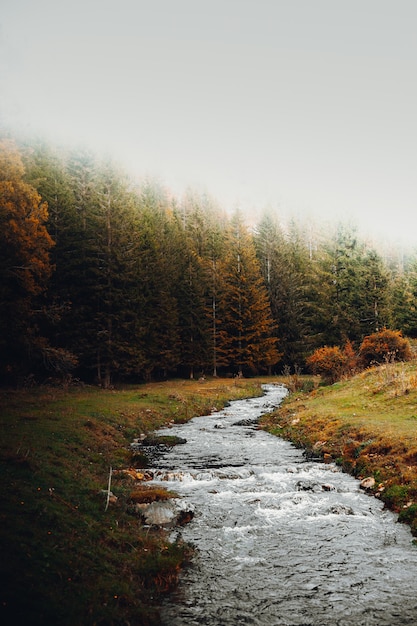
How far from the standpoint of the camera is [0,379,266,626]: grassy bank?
6.75 meters

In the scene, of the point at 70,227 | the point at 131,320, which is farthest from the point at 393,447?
the point at 70,227

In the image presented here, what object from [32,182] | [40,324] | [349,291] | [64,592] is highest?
[32,182]

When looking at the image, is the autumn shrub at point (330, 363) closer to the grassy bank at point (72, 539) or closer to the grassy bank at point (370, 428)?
the grassy bank at point (370, 428)

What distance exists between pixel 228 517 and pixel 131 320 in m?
38.5

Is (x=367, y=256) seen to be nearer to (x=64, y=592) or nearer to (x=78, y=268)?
(x=78, y=268)

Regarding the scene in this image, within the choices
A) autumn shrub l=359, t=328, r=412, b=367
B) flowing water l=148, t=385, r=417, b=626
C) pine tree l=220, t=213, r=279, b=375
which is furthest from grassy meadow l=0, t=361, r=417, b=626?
pine tree l=220, t=213, r=279, b=375

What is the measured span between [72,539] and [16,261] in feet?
90.2

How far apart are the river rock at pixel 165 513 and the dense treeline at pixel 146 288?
23.7 m

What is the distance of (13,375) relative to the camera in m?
34.2

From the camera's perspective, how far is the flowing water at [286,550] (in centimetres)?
778

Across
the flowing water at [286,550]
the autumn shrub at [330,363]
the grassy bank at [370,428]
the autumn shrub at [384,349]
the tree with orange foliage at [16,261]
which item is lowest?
the flowing water at [286,550]

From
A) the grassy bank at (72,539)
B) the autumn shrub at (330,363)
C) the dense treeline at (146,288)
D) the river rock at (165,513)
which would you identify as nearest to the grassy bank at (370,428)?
the autumn shrub at (330,363)

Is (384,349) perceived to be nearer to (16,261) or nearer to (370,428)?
(370,428)

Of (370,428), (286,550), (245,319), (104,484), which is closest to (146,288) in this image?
(245,319)
